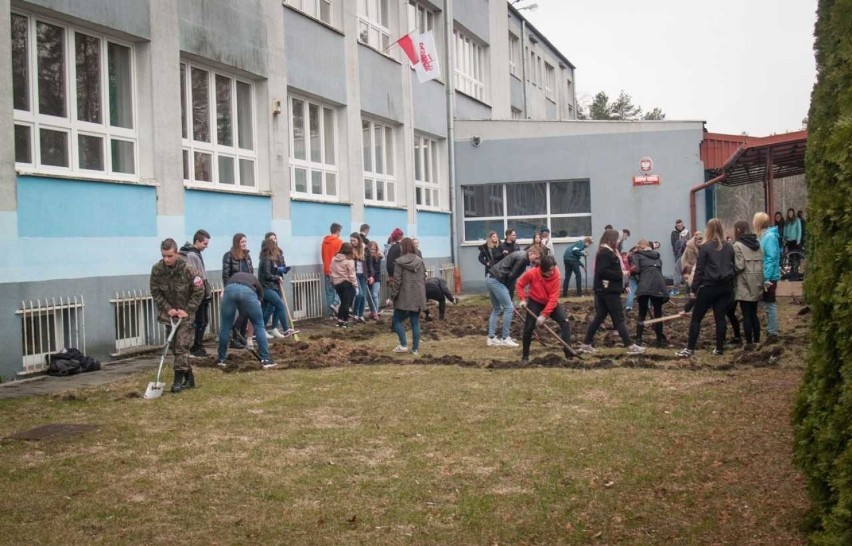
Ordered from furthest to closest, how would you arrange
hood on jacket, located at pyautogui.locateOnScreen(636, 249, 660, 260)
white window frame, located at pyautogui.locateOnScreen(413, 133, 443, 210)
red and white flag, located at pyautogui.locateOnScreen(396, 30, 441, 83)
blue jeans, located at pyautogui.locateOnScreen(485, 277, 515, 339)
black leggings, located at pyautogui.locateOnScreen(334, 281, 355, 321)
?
white window frame, located at pyautogui.locateOnScreen(413, 133, 443, 210)
red and white flag, located at pyautogui.locateOnScreen(396, 30, 441, 83)
black leggings, located at pyautogui.locateOnScreen(334, 281, 355, 321)
blue jeans, located at pyautogui.locateOnScreen(485, 277, 515, 339)
hood on jacket, located at pyautogui.locateOnScreen(636, 249, 660, 260)

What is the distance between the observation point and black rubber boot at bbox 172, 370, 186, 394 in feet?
34.8

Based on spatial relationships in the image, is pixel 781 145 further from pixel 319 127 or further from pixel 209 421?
pixel 209 421

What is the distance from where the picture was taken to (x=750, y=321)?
13.4 metres

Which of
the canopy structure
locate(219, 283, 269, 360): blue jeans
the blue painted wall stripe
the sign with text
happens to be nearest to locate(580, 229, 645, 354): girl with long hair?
locate(219, 283, 269, 360): blue jeans

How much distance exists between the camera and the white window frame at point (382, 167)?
80.9 ft

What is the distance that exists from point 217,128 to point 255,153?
1.28 m

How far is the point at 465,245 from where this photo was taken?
102ft

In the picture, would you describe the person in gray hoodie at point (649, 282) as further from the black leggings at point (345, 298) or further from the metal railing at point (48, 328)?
the metal railing at point (48, 328)

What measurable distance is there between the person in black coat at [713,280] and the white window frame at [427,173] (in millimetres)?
15317

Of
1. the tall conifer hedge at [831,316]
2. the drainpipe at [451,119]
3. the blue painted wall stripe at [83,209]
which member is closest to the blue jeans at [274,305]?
the blue painted wall stripe at [83,209]

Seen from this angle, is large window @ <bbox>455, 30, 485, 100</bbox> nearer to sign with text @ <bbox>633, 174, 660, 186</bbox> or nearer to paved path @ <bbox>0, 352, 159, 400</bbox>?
sign with text @ <bbox>633, 174, 660, 186</bbox>

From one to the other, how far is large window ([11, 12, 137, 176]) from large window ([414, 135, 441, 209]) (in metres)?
13.5

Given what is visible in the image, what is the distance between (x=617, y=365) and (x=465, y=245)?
62.6 ft

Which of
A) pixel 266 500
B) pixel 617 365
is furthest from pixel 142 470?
pixel 617 365
